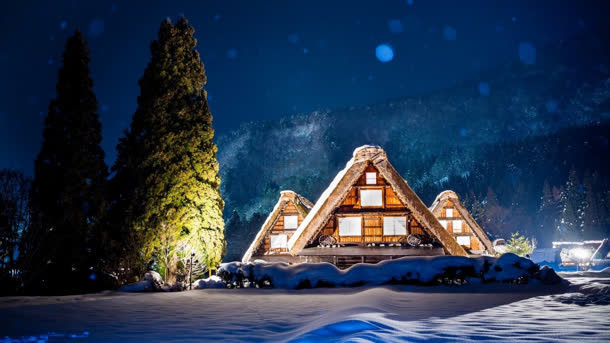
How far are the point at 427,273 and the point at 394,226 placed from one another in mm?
5615

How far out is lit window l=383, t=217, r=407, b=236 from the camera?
15910 millimetres

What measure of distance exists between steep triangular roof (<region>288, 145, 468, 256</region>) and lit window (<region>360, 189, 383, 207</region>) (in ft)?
3.11

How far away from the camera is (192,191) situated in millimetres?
15289

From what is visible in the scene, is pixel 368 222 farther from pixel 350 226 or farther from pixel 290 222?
pixel 290 222

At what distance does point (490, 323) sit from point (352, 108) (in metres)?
165

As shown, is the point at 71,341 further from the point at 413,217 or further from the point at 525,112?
the point at 525,112

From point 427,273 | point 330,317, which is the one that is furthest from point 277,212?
point 330,317

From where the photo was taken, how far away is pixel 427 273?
→ 410 inches

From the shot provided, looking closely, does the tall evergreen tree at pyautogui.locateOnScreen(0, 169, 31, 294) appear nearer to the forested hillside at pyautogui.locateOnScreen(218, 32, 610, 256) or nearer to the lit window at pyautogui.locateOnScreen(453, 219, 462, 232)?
the lit window at pyautogui.locateOnScreen(453, 219, 462, 232)

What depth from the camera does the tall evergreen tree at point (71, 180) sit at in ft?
41.7

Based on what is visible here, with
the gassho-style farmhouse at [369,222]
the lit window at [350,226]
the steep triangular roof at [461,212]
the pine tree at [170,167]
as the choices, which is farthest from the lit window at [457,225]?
the pine tree at [170,167]

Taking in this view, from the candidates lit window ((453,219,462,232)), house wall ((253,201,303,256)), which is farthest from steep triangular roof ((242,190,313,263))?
lit window ((453,219,462,232))

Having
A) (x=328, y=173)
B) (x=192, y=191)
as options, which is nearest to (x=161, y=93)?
(x=192, y=191)

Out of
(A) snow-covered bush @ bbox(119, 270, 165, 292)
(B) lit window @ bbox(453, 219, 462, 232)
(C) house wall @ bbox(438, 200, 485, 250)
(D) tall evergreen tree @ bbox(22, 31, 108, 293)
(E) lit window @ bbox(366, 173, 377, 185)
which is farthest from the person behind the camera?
(B) lit window @ bbox(453, 219, 462, 232)
